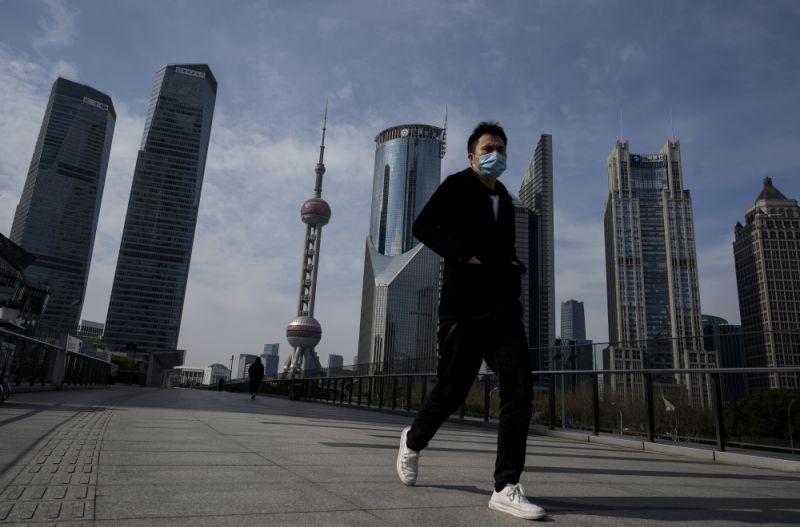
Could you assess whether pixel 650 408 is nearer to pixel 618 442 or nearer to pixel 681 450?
pixel 618 442

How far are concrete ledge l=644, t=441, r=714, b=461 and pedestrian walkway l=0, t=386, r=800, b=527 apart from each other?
0.96 meters

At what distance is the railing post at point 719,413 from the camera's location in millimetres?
5941

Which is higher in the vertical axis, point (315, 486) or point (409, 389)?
point (409, 389)

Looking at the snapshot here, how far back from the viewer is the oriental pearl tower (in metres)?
118

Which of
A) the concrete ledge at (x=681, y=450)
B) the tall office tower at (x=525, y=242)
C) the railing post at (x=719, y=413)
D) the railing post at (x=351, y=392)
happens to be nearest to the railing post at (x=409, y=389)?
the railing post at (x=351, y=392)

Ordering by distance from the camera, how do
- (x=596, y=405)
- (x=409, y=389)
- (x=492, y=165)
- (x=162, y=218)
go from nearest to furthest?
1. (x=492, y=165)
2. (x=596, y=405)
3. (x=409, y=389)
4. (x=162, y=218)

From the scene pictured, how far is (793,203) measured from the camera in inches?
5551

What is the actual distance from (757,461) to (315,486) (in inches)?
192

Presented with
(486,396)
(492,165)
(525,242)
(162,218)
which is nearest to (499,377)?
(492,165)

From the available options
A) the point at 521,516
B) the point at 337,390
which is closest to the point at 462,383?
the point at 521,516

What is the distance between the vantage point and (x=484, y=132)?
3.17 m

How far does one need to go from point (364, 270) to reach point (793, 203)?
120642mm

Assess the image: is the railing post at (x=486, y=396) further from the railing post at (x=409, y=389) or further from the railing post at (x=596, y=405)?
the railing post at (x=409, y=389)

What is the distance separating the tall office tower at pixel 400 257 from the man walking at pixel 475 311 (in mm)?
130730
